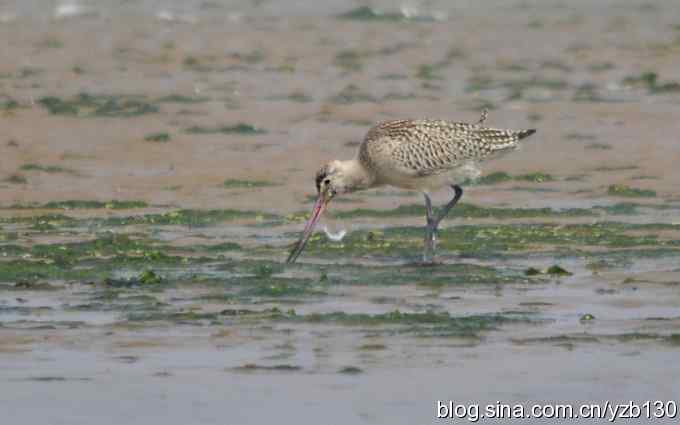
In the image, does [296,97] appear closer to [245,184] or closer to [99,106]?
[99,106]

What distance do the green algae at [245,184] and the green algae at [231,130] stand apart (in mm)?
2412

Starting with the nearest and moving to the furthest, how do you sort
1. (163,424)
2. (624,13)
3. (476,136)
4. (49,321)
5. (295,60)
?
(163,424) < (49,321) < (476,136) < (295,60) < (624,13)

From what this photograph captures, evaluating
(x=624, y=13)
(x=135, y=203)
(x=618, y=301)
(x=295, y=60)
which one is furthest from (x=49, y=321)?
(x=624, y=13)

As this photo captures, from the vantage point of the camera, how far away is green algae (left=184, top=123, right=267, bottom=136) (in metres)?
18.7

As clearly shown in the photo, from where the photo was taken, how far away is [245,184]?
16.1 metres

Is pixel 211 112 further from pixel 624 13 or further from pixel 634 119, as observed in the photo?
pixel 624 13

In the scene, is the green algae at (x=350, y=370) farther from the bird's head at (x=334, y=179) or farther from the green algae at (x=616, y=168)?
the green algae at (x=616, y=168)

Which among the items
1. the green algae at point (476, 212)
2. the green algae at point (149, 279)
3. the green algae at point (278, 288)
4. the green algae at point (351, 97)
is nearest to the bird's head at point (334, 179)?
the green algae at point (476, 212)

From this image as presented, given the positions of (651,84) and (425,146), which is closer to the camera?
(425,146)

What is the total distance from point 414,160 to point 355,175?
1.37ft

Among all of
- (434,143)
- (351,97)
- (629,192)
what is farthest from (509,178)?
(351,97)

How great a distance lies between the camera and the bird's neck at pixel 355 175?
13094 mm

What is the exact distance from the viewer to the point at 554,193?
1535 cm

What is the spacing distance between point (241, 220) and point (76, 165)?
3268 millimetres
